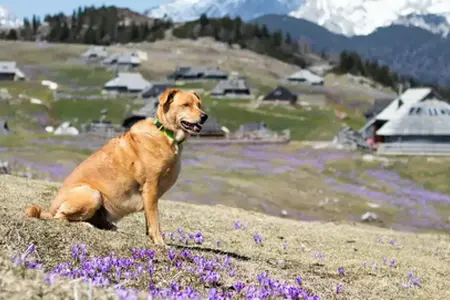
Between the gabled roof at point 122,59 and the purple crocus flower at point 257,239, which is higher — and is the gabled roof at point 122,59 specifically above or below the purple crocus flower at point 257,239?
below

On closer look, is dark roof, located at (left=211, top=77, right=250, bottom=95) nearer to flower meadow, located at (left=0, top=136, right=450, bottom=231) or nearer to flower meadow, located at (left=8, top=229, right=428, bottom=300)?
flower meadow, located at (left=0, top=136, right=450, bottom=231)

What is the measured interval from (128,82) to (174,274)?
438 feet

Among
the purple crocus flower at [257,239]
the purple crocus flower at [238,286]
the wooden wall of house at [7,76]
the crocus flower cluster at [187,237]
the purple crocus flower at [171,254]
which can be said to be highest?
the purple crocus flower at [238,286]

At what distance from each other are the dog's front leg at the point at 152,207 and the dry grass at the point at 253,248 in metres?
0.21

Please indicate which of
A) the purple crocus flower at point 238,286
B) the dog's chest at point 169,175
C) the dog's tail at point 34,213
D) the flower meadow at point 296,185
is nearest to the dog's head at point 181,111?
the dog's chest at point 169,175

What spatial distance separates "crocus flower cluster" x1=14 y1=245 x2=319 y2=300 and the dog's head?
6.66 feet

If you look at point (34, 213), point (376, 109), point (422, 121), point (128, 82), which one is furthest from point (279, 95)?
point (34, 213)

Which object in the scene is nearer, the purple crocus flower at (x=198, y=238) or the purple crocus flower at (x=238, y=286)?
the purple crocus flower at (x=238, y=286)

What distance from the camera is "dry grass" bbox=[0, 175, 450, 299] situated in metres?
9.09

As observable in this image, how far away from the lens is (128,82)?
140 metres

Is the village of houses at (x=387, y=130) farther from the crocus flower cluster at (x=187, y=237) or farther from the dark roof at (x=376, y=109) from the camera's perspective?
the crocus flower cluster at (x=187, y=237)

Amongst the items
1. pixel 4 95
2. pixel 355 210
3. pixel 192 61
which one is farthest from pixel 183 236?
pixel 192 61

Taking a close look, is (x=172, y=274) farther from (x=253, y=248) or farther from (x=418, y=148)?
(x=418, y=148)

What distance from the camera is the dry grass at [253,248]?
29.8 ft
